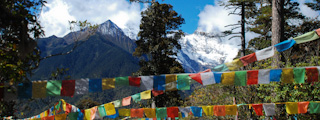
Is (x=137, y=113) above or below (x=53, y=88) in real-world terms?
below

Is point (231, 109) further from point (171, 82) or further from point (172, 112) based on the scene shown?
point (171, 82)

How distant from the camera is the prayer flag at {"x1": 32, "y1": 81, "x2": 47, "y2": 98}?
15.9 feet

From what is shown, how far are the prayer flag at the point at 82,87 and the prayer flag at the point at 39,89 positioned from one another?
0.56m

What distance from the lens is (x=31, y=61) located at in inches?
210

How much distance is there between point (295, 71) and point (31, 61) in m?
5.25

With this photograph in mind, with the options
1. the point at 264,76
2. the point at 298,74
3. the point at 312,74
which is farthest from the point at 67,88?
the point at 312,74

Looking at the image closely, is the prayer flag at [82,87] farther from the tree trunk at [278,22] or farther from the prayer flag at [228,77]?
the tree trunk at [278,22]

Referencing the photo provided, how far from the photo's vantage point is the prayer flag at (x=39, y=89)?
15.9ft

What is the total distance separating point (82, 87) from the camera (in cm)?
525

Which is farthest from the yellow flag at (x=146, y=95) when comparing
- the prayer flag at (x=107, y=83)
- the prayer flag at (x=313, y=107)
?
the prayer flag at (x=313, y=107)

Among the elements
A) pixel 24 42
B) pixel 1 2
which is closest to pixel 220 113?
pixel 24 42

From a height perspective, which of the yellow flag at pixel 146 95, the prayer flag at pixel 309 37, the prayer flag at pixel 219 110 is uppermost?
the prayer flag at pixel 309 37

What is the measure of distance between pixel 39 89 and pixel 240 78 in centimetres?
384

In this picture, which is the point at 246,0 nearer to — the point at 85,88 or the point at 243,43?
the point at 243,43
